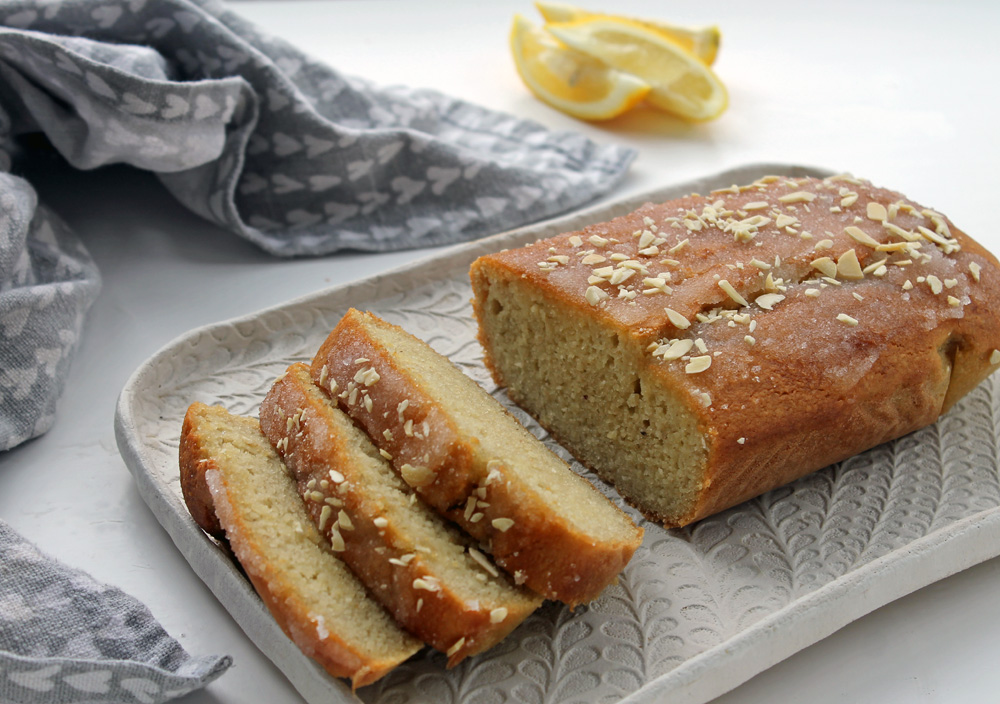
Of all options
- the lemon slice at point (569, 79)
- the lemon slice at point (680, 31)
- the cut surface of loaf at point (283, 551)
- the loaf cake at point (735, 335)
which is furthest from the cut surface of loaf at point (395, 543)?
the lemon slice at point (680, 31)

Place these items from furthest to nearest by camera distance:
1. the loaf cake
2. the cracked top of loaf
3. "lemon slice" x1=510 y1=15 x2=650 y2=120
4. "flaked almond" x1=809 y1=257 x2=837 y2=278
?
"lemon slice" x1=510 y1=15 x2=650 y2=120
"flaked almond" x1=809 y1=257 x2=837 y2=278
the cracked top of loaf
the loaf cake

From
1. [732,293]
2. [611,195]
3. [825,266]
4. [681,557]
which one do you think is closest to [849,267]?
[825,266]

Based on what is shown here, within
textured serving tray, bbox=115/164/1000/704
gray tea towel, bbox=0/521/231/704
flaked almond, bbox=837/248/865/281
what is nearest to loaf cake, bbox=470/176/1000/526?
flaked almond, bbox=837/248/865/281

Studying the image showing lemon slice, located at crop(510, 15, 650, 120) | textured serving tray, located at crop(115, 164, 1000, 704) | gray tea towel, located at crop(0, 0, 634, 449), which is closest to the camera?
textured serving tray, located at crop(115, 164, 1000, 704)

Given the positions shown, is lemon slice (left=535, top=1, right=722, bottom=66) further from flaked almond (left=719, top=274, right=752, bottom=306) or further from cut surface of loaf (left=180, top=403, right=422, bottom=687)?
cut surface of loaf (left=180, top=403, right=422, bottom=687)

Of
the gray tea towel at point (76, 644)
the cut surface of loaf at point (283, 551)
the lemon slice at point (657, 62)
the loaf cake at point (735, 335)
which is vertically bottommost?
the gray tea towel at point (76, 644)

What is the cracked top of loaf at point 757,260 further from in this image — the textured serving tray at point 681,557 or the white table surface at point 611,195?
the white table surface at point 611,195
